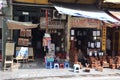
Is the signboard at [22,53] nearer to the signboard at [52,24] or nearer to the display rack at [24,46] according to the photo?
the display rack at [24,46]

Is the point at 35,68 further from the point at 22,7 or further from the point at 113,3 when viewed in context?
the point at 113,3

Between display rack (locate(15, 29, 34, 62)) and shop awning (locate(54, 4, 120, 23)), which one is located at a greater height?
shop awning (locate(54, 4, 120, 23))

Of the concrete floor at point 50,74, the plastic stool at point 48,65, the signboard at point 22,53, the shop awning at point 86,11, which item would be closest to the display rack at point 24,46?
A: the signboard at point 22,53

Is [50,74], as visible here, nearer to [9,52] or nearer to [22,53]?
[9,52]

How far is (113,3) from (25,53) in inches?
229

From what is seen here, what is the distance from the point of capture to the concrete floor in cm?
1583

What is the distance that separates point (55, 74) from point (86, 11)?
3.99 meters

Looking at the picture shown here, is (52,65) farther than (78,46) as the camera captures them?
No

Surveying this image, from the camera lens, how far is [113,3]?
758 inches

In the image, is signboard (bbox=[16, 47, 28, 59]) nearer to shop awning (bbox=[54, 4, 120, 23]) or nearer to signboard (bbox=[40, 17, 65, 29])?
signboard (bbox=[40, 17, 65, 29])

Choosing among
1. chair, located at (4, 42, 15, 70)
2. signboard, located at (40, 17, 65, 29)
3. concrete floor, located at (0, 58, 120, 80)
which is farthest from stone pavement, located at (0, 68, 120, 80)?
signboard, located at (40, 17, 65, 29)

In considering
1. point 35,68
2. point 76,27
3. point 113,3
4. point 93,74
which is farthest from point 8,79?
point 113,3

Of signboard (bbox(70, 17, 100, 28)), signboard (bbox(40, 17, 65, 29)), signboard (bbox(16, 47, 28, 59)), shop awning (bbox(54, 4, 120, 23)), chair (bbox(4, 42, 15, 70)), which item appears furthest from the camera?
signboard (bbox(70, 17, 100, 28))

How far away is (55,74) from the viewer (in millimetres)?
16609
